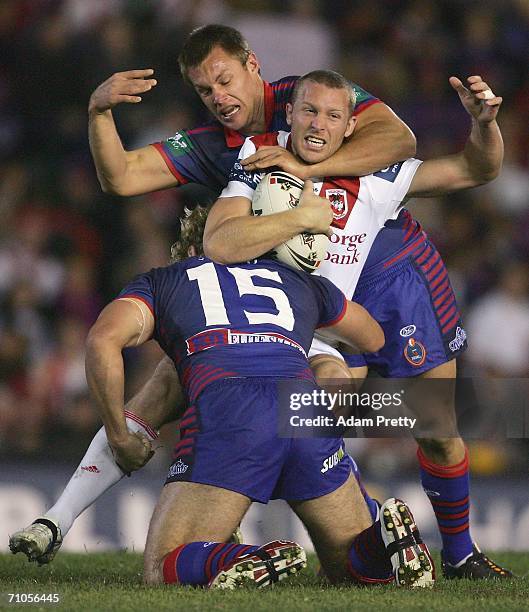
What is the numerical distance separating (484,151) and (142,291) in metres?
1.86

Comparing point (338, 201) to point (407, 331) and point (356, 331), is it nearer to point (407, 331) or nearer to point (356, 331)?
point (356, 331)

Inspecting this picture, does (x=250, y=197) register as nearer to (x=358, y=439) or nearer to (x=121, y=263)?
(x=358, y=439)

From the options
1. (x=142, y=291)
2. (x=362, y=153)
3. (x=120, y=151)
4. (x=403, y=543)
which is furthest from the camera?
(x=120, y=151)

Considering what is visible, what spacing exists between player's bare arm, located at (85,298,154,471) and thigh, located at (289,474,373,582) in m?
0.78

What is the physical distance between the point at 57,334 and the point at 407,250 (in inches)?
164

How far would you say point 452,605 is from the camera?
14.3 ft

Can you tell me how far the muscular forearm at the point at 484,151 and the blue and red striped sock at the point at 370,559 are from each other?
200 cm

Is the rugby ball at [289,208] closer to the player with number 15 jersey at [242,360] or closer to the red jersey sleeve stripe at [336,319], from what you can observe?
the player with number 15 jersey at [242,360]

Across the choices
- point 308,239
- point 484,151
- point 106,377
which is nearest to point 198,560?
point 106,377

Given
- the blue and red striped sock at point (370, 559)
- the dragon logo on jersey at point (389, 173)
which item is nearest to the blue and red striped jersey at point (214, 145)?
the dragon logo on jersey at point (389, 173)

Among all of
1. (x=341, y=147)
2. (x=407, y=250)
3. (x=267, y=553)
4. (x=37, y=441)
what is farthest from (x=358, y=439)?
(x=267, y=553)

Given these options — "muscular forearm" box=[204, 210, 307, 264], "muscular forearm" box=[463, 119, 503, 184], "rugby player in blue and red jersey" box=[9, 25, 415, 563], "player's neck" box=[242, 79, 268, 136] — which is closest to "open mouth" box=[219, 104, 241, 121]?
"rugby player in blue and red jersey" box=[9, 25, 415, 563]

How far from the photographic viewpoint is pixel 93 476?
5.64 meters

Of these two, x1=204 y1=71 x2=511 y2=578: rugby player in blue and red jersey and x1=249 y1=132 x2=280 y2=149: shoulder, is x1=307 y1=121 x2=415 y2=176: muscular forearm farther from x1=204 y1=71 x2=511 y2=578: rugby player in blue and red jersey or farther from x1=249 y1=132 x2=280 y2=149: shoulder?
x1=249 y1=132 x2=280 y2=149: shoulder
